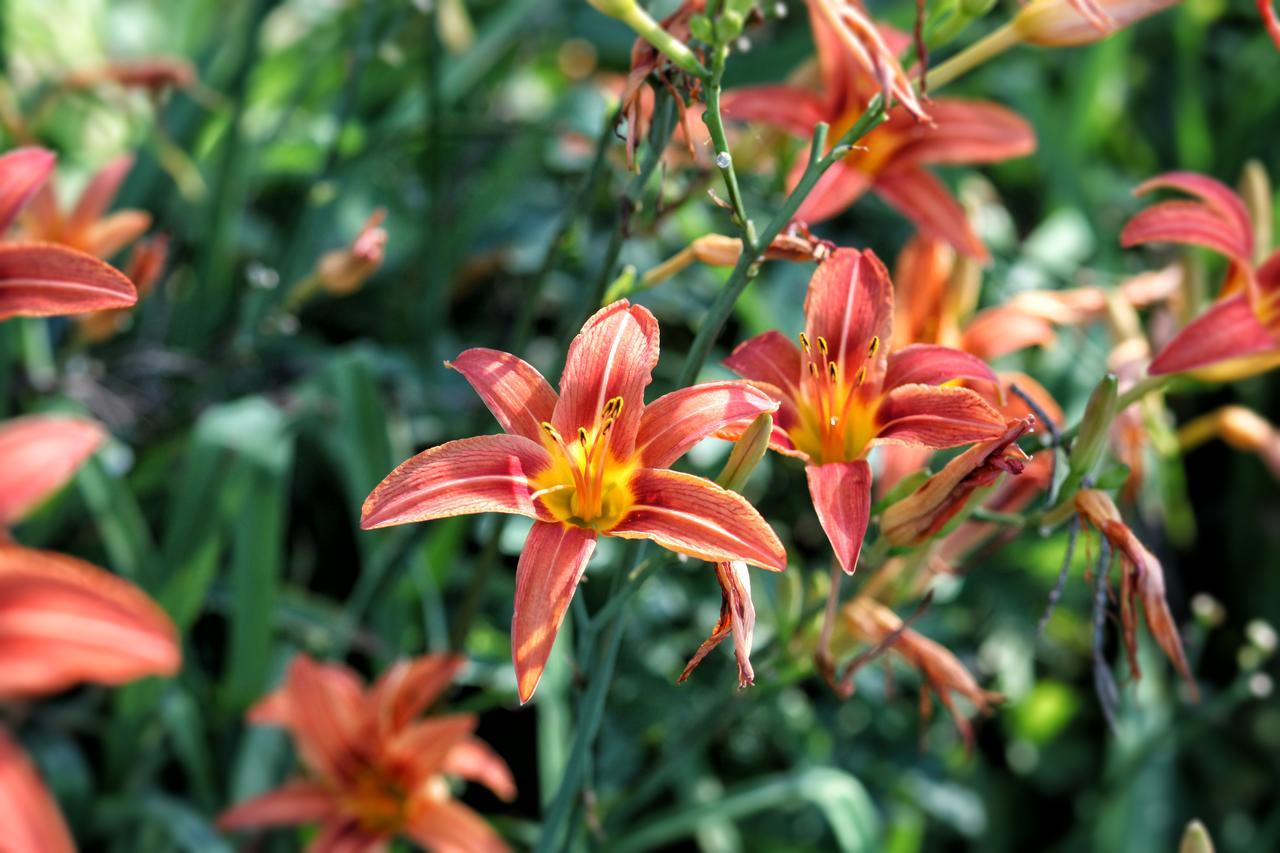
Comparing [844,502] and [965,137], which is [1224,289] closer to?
[965,137]

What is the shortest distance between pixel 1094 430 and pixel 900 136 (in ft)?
1.40

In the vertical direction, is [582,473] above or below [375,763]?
above

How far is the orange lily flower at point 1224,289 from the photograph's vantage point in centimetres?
87

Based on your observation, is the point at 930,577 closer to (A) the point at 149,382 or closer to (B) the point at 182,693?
(B) the point at 182,693

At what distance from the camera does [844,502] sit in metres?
0.72

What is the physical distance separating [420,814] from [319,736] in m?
0.12

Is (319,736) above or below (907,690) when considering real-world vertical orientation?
above

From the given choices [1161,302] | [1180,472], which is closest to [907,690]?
[1161,302]

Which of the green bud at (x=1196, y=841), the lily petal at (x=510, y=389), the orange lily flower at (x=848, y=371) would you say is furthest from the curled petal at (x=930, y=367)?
Result: the green bud at (x=1196, y=841)

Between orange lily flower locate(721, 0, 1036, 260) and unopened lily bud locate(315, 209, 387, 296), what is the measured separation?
337 mm

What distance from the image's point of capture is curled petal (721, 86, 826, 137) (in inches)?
43.4

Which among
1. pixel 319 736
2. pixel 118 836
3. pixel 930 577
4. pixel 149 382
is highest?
pixel 930 577

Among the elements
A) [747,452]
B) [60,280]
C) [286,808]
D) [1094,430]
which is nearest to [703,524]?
[747,452]

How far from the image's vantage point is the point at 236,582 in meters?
1.29
